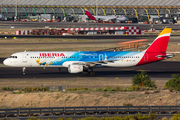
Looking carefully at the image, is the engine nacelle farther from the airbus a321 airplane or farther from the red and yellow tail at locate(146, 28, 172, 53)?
the red and yellow tail at locate(146, 28, 172, 53)

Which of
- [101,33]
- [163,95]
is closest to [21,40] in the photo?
[101,33]

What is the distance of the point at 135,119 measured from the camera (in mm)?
26875

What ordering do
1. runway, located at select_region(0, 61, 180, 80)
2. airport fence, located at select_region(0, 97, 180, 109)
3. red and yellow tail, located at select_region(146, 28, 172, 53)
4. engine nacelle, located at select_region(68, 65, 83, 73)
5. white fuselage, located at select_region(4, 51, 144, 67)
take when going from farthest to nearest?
red and yellow tail, located at select_region(146, 28, 172, 53)
runway, located at select_region(0, 61, 180, 80)
white fuselage, located at select_region(4, 51, 144, 67)
engine nacelle, located at select_region(68, 65, 83, 73)
airport fence, located at select_region(0, 97, 180, 109)

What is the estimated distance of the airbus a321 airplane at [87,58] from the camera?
5291 cm

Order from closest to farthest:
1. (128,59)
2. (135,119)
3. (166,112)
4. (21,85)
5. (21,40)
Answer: (135,119)
(166,112)
(21,85)
(128,59)
(21,40)

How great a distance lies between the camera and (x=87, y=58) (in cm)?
5338

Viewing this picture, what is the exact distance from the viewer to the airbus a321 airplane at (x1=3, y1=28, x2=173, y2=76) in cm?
5291

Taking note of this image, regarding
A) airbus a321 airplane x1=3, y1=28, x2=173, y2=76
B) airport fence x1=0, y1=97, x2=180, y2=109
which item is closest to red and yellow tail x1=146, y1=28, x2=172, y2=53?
airbus a321 airplane x1=3, y1=28, x2=173, y2=76

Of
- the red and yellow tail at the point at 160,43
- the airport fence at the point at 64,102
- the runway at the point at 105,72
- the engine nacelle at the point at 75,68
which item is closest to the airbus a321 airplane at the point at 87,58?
the red and yellow tail at the point at 160,43

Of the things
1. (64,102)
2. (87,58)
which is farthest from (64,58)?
(64,102)

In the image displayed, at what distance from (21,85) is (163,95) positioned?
2178cm


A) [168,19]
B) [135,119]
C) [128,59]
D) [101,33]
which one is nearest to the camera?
[135,119]

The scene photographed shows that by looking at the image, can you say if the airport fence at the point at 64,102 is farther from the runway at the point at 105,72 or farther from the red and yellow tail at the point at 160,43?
the red and yellow tail at the point at 160,43

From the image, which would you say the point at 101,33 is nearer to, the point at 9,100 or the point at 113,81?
the point at 113,81
